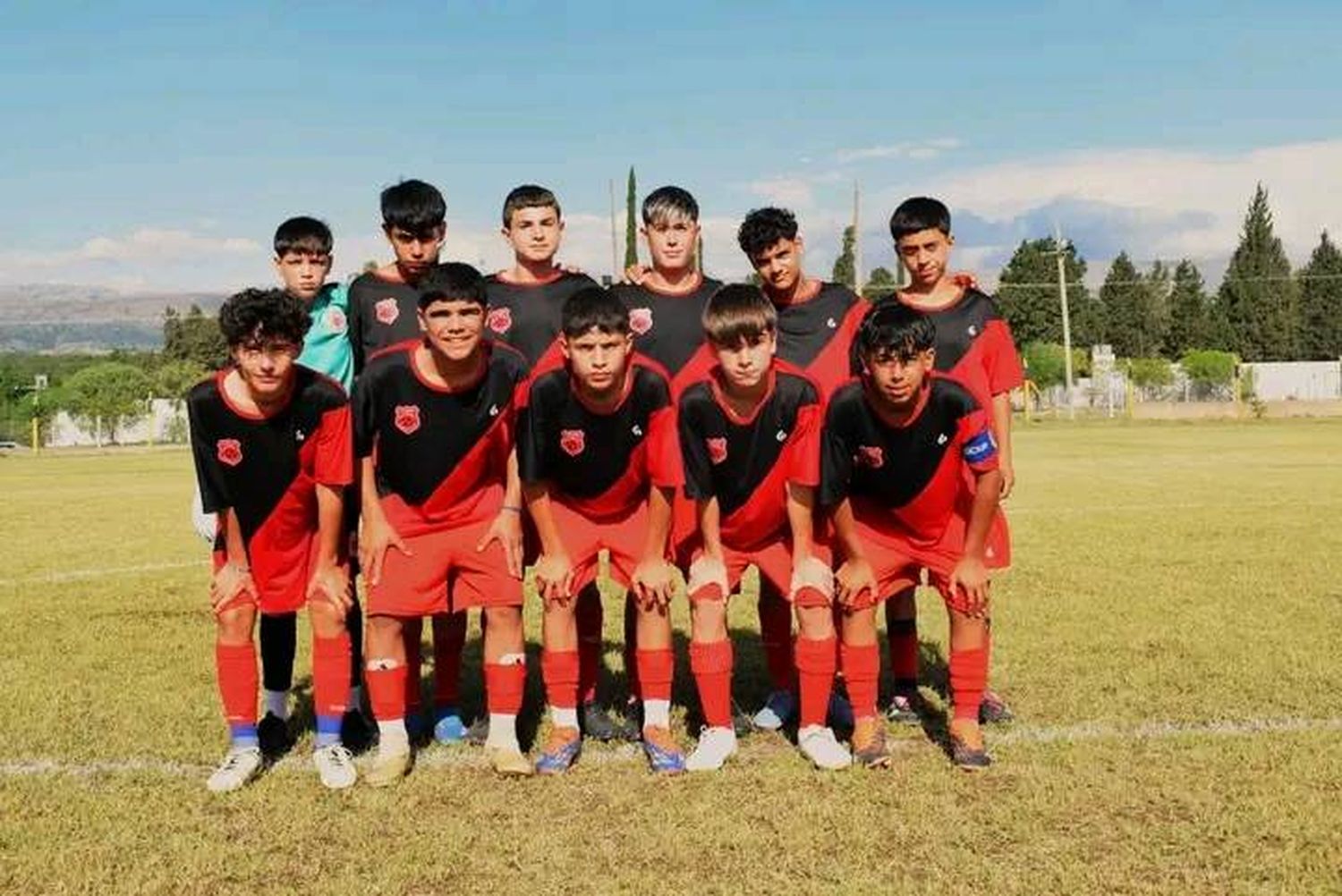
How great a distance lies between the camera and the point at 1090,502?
45.5 feet

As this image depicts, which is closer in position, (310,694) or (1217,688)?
(1217,688)

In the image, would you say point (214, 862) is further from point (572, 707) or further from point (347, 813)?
point (572, 707)

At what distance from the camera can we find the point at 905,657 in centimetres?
546

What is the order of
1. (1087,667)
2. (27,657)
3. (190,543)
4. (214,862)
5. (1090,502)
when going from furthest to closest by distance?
(1090,502) < (190,543) < (27,657) < (1087,667) < (214,862)

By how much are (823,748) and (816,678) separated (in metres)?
0.28

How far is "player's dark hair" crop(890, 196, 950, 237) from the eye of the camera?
4.91 metres

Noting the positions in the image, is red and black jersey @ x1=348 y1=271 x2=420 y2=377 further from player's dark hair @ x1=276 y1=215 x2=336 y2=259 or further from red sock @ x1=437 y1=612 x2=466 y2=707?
red sock @ x1=437 y1=612 x2=466 y2=707

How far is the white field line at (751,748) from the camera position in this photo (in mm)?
4535

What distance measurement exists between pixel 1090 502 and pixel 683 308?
10.2m

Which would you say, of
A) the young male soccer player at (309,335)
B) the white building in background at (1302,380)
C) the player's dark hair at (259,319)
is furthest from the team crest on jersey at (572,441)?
the white building in background at (1302,380)

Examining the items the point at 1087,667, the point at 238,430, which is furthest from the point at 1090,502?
the point at 238,430

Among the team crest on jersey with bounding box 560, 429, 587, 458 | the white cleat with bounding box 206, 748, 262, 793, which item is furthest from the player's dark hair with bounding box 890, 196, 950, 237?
the white cleat with bounding box 206, 748, 262, 793

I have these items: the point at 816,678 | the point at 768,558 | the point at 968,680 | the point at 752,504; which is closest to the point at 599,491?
the point at 752,504

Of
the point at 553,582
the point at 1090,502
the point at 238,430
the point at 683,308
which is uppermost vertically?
the point at 683,308
